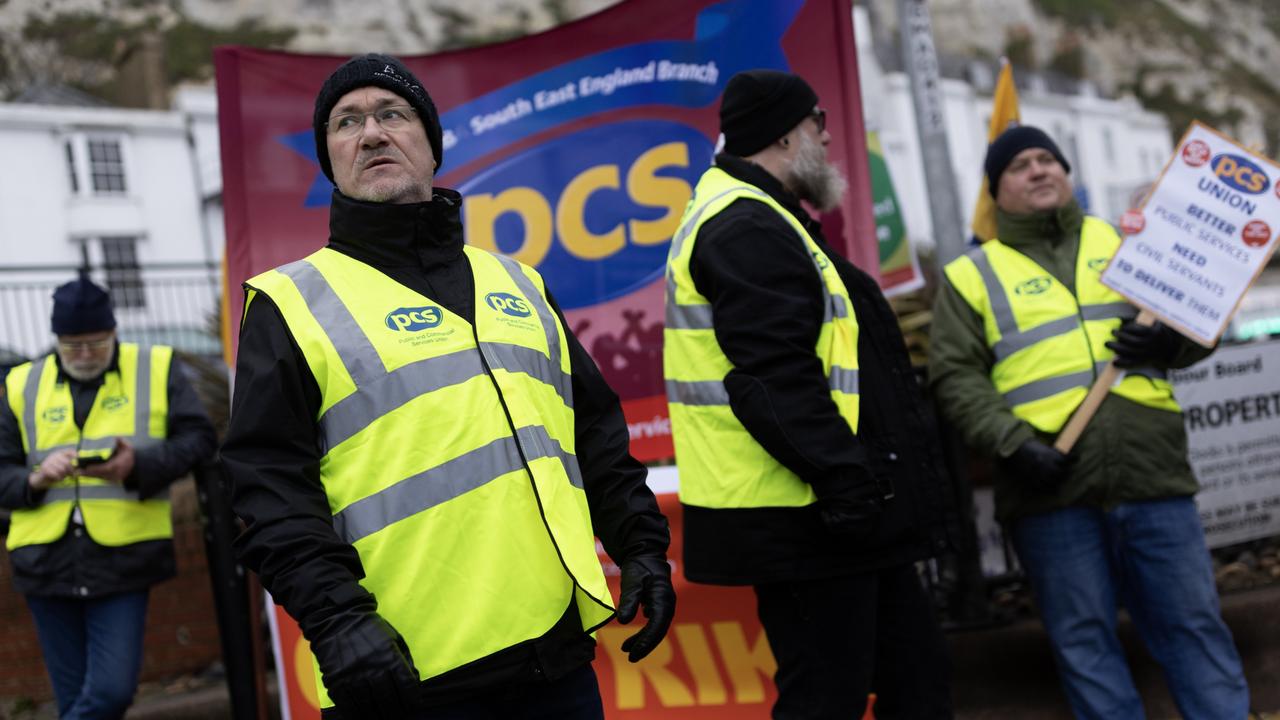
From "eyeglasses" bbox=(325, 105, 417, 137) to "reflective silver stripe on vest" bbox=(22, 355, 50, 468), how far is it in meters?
2.94

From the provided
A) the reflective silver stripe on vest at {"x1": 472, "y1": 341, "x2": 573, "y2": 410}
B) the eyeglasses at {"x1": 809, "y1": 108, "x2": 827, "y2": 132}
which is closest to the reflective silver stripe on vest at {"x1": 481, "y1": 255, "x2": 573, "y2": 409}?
the reflective silver stripe on vest at {"x1": 472, "y1": 341, "x2": 573, "y2": 410}

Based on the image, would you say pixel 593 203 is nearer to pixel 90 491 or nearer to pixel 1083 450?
pixel 1083 450

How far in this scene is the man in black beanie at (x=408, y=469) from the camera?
6.77 ft

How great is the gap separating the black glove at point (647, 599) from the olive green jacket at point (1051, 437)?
178 centimetres

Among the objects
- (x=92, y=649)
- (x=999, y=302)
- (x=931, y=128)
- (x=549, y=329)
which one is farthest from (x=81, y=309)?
(x=931, y=128)

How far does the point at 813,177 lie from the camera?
3.48 metres

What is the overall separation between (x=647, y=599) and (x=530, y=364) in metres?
0.53

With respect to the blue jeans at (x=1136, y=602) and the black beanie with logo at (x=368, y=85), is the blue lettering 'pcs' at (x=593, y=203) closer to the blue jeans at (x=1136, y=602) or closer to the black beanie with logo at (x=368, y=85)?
the blue jeans at (x=1136, y=602)

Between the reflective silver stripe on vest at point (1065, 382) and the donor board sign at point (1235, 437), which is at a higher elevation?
the reflective silver stripe on vest at point (1065, 382)

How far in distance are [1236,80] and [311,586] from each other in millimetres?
96658

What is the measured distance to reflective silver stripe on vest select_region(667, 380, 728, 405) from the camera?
324cm

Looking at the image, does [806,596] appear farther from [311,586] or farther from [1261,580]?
[1261,580]

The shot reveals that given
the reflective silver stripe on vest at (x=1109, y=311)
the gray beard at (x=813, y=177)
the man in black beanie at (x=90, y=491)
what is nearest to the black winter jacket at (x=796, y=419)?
the gray beard at (x=813, y=177)

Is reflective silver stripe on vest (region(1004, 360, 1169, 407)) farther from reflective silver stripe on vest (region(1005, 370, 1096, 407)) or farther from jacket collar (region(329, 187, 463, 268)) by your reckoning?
jacket collar (region(329, 187, 463, 268))
